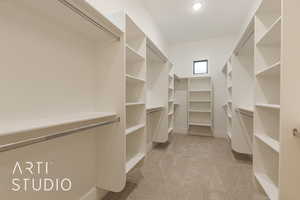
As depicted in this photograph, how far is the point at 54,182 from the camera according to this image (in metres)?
1.08

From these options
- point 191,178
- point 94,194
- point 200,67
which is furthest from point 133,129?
point 200,67

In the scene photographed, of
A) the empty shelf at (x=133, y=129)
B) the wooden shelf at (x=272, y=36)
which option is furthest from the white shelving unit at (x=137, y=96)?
the wooden shelf at (x=272, y=36)

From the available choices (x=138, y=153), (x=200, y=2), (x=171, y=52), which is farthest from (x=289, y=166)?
(x=171, y=52)

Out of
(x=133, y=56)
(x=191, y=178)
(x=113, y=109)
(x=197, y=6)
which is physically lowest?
(x=191, y=178)

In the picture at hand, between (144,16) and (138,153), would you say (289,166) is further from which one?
(144,16)

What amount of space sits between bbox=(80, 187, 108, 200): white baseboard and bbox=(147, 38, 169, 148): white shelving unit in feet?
4.71

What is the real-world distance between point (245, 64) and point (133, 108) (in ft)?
7.32

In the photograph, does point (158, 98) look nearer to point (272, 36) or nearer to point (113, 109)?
point (113, 109)

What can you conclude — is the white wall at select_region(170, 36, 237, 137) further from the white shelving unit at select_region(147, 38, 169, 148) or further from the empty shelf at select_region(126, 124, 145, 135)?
the empty shelf at select_region(126, 124, 145, 135)

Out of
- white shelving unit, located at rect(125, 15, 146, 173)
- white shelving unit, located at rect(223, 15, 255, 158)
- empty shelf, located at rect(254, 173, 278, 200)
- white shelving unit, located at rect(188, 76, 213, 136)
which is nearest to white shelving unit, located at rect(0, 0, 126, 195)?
white shelving unit, located at rect(125, 15, 146, 173)

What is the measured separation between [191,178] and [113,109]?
1445mm

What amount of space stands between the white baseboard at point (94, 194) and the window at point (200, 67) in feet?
12.8

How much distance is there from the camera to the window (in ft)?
14.1

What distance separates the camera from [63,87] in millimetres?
1144
